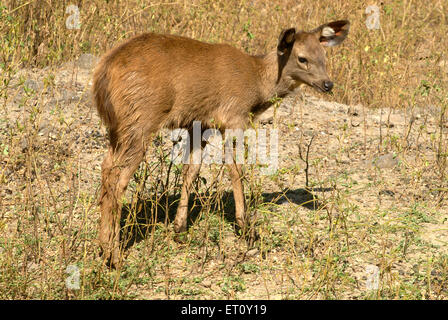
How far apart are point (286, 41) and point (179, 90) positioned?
1.40 m

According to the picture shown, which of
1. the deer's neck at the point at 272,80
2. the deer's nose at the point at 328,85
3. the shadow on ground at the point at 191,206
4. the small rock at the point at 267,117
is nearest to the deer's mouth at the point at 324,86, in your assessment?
the deer's nose at the point at 328,85

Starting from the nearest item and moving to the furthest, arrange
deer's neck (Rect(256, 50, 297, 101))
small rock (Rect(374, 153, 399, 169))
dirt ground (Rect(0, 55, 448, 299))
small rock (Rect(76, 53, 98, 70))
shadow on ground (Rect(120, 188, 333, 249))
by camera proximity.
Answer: dirt ground (Rect(0, 55, 448, 299))
shadow on ground (Rect(120, 188, 333, 249))
deer's neck (Rect(256, 50, 297, 101))
small rock (Rect(374, 153, 399, 169))
small rock (Rect(76, 53, 98, 70))

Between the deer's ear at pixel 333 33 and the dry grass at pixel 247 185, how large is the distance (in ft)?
3.27

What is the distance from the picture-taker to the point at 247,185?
626cm

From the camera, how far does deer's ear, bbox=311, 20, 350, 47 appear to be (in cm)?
668

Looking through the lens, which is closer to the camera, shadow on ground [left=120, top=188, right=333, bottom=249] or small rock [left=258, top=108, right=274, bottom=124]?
shadow on ground [left=120, top=188, right=333, bottom=249]

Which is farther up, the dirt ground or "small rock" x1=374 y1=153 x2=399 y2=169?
"small rock" x1=374 y1=153 x2=399 y2=169


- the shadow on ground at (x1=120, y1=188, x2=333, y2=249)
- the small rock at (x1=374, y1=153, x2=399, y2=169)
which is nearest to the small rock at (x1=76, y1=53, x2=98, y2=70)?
the shadow on ground at (x1=120, y1=188, x2=333, y2=249)

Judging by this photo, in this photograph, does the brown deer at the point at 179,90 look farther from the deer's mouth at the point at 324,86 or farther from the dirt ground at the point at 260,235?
A: the dirt ground at the point at 260,235

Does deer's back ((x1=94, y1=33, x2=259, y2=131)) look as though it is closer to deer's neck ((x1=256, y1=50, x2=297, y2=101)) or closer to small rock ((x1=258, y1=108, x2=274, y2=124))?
deer's neck ((x1=256, y1=50, x2=297, y2=101))

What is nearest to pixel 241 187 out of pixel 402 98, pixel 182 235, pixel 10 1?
pixel 182 235

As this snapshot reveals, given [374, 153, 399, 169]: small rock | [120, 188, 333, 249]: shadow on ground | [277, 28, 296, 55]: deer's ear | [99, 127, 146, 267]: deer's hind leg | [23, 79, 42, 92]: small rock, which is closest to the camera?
[99, 127, 146, 267]: deer's hind leg

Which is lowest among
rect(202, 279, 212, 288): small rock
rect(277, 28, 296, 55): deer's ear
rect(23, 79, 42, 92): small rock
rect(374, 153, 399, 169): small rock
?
rect(202, 279, 212, 288): small rock

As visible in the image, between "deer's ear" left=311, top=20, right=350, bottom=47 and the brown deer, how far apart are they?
0.21 m
